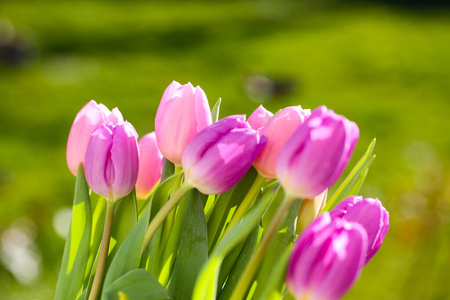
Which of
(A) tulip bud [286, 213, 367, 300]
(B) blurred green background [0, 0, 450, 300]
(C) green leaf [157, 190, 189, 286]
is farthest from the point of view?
(B) blurred green background [0, 0, 450, 300]

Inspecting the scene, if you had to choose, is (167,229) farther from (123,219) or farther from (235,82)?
(235,82)

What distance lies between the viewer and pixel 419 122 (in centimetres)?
262

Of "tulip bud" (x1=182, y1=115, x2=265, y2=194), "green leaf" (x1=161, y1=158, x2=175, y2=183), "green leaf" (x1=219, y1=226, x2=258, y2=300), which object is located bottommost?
"green leaf" (x1=219, y1=226, x2=258, y2=300)

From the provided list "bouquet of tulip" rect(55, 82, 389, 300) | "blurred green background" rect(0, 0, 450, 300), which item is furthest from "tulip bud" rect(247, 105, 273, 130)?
"blurred green background" rect(0, 0, 450, 300)

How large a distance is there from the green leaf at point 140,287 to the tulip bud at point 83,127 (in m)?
0.09

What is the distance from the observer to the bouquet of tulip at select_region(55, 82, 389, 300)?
0.88 ft

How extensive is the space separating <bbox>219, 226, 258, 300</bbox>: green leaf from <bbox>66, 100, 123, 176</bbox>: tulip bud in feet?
0.33

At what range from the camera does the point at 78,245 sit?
1.25ft

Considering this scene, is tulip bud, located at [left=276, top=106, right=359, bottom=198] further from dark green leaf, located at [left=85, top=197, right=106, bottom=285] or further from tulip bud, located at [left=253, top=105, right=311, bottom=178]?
dark green leaf, located at [left=85, top=197, right=106, bottom=285]

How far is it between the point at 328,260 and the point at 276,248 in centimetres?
8

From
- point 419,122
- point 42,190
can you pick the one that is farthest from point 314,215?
point 419,122

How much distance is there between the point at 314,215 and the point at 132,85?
2464 mm

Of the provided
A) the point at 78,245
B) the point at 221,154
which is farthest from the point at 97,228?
the point at 221,154

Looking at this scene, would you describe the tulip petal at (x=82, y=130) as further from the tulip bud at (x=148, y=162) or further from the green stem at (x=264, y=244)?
the green stem at (x=264, y=244)
